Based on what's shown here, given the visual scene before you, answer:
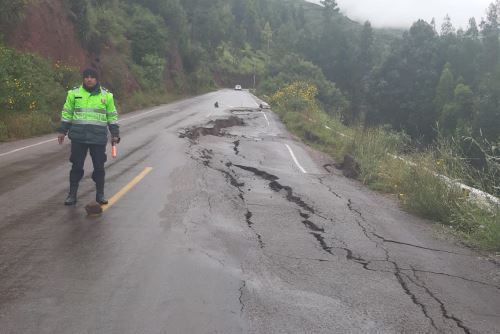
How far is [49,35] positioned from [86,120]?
68.2ft

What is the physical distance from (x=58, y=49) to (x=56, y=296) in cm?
2440

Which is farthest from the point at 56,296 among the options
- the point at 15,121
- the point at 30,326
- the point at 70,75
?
the point at 70,75

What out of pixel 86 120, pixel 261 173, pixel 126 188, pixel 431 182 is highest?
pixel 86 120

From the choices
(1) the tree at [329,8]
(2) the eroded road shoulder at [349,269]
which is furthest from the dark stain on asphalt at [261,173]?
(1) the tree at [329,8]

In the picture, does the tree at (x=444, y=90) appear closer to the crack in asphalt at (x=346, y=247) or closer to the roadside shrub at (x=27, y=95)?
the roadside shrub at (x=27, y=95)

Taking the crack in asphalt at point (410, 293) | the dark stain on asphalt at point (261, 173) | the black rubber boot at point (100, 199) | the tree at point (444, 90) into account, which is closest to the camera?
the crack in asphalt at point (410, 293)

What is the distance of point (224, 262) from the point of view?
5.41 meters

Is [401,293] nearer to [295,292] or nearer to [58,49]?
[295,292]

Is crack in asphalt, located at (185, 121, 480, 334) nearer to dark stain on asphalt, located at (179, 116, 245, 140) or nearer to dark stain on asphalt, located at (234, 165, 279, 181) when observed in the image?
dark stain on asphalt, located at (234, 165, 279, 181)

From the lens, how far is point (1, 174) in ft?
31.3

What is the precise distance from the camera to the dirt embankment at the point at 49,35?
22984 mm

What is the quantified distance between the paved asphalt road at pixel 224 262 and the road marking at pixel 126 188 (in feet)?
0.13

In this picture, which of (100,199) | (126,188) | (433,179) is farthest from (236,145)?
(100,199)

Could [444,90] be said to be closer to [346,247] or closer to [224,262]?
[346,247]
